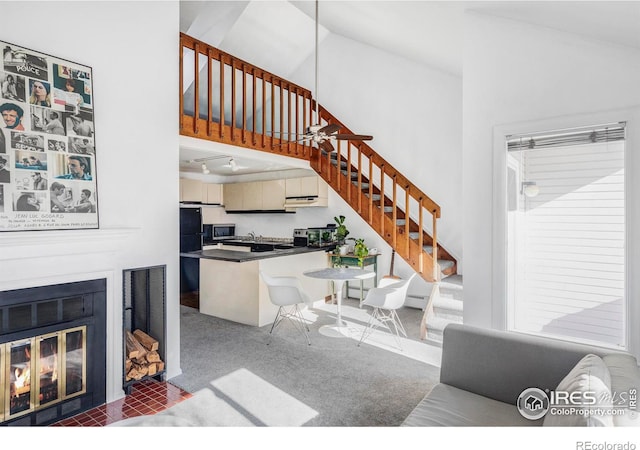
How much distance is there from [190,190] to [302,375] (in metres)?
4.68

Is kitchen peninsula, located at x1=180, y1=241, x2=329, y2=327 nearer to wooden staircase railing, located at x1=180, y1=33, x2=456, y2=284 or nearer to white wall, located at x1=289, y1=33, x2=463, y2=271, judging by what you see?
wooden staircase railing, located at x1=180, y1=33, x2=456, y2=284

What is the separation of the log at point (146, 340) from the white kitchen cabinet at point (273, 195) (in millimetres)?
3579

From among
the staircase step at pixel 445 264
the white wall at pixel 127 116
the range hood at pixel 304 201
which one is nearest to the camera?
the white wall at pixel 127 116

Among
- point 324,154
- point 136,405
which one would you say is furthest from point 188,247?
point 136,405

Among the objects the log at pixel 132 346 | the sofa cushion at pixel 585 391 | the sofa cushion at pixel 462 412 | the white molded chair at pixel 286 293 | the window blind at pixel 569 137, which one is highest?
the window blind at pixel 569 137

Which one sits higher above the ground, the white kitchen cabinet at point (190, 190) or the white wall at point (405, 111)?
the white wall at point (405, 111)

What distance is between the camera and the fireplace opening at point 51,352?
7.09 ft

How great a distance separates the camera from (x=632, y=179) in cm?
222

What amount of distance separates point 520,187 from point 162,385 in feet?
10.5

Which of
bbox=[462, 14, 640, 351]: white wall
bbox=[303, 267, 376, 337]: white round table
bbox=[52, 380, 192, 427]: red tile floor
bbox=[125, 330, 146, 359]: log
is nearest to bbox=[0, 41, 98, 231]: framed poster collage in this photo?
bbox=[125, 330, 146, 359]: log

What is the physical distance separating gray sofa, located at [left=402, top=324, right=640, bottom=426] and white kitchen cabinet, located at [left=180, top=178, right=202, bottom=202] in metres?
5.57

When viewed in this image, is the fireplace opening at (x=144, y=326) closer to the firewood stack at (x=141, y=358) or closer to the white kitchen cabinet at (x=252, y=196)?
the firewood stack at (x=141, y=358)

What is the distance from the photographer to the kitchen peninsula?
438 centimetres

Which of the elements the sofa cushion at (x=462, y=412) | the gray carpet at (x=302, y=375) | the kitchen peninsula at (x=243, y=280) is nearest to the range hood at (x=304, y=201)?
the kitchen peninsula at (x=243, y=280)
